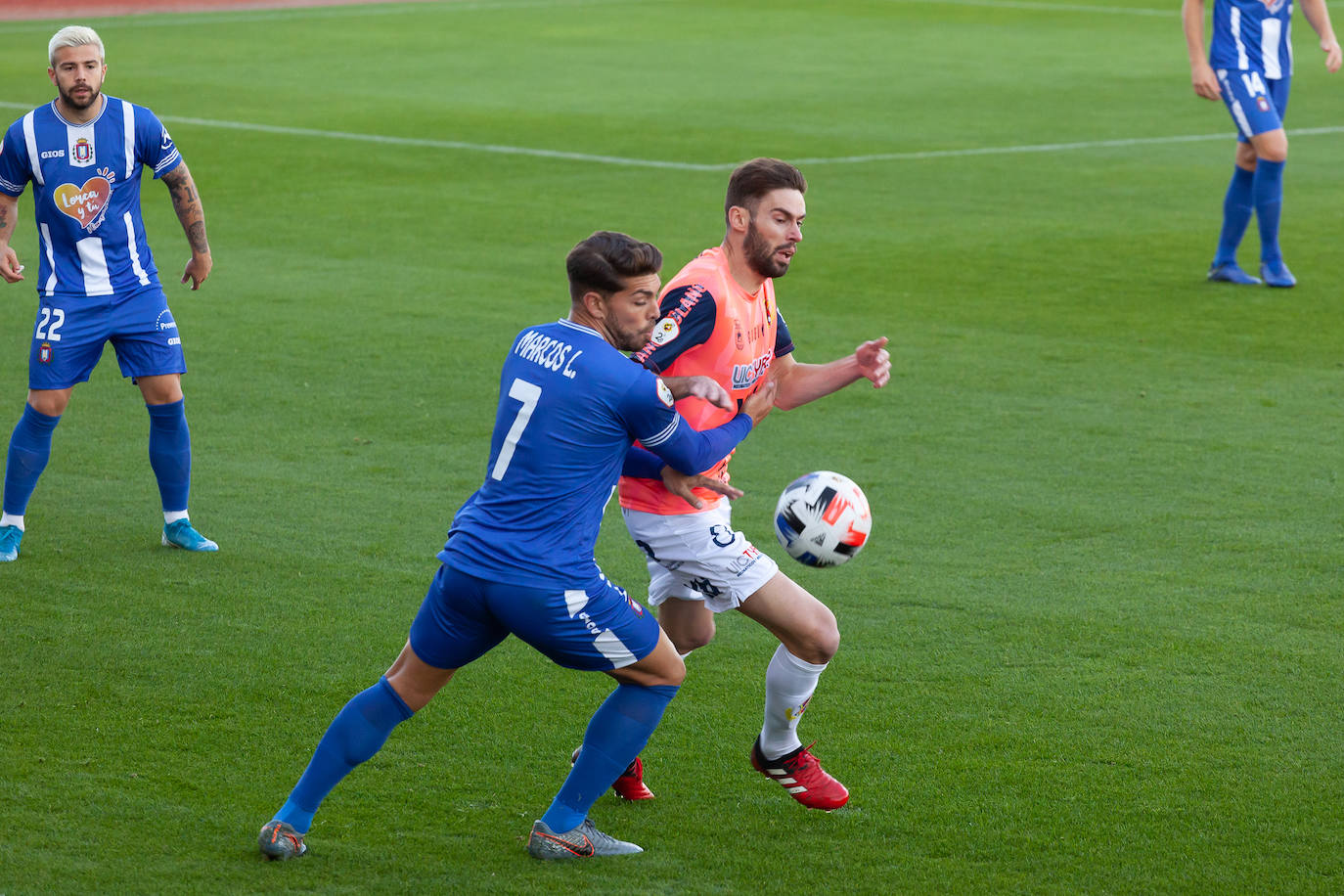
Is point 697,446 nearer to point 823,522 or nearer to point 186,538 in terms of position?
point 823,522

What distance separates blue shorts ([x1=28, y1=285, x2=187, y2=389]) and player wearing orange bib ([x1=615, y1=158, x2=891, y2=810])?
9.98 ft

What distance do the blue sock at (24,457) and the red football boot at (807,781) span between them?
3827 mm

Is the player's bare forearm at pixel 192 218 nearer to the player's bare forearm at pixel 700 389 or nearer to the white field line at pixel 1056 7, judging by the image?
the player's bare forearm at pixel 700 389

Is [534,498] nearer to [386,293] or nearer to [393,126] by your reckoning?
[386,293]

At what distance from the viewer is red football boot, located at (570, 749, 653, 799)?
526 centimetres

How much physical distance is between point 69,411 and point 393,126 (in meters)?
11.8

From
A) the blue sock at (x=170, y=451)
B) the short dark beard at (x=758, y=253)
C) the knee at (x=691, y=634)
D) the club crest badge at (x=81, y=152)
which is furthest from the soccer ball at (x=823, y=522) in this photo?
the club crest badge at (x=81, y=152)

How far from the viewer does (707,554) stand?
5.08 m

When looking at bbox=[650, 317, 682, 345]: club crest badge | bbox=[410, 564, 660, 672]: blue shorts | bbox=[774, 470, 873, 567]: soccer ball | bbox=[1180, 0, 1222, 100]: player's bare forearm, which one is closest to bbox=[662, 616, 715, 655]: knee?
bbox=[774, 470, 873, 567]: soccer ball

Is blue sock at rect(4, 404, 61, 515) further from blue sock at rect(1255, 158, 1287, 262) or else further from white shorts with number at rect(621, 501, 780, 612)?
blue sock at rect(1255, 158, 1287, 262)

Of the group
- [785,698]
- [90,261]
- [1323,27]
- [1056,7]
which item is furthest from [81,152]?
[1056,7]

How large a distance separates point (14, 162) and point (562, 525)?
3853 millimetres

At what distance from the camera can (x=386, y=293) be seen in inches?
Result: 496

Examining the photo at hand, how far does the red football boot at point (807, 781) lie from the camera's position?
5199 mm
